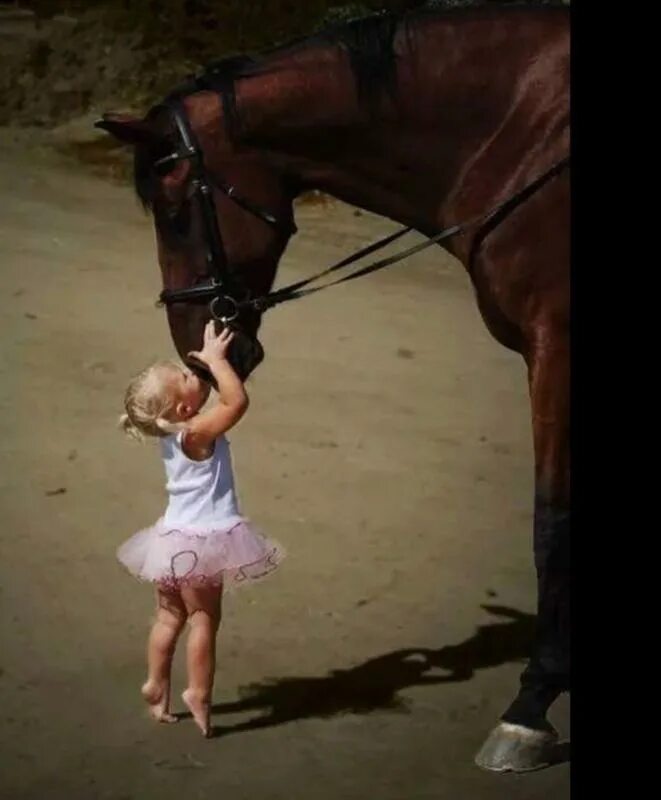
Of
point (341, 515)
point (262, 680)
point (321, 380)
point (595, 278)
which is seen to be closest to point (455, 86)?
point (595, 278)

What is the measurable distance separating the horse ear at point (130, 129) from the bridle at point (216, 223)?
31 mm

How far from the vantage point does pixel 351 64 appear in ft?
6.48

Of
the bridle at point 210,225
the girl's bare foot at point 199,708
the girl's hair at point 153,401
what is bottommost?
the girl's bare foot at point 199,708

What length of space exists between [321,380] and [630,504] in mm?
2093

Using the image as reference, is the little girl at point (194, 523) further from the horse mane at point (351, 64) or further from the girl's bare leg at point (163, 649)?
the horse mane at point (351, 64)

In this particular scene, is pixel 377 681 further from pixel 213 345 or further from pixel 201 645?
pixel 213 345

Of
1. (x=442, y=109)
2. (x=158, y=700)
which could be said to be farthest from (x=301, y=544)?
(x=442, y=109)

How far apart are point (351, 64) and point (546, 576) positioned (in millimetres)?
713

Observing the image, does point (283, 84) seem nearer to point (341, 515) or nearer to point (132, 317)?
point (341, 515)

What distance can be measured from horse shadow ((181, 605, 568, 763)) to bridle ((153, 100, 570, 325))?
61 cm

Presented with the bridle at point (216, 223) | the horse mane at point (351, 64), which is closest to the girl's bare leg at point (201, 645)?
the bridle at point (216, 223)

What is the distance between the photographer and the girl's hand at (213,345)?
6.57ft

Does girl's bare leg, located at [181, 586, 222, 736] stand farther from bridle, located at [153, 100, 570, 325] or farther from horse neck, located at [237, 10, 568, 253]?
horse neck, located at [237, 10, 568, 253]

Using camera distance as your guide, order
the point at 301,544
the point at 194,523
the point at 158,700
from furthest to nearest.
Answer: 1. the point at 301,544
2. the point at 158,700
3. the point at 194,523
